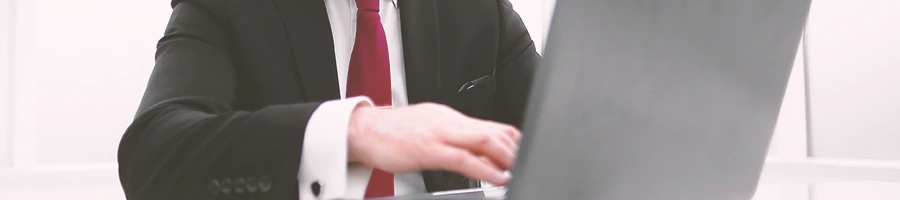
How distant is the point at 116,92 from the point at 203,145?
1.99 meters

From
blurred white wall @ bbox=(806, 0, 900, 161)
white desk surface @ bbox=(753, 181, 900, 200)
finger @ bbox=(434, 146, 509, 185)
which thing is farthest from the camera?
blurred white wall @ bbox=(806, 0, 900, 161)

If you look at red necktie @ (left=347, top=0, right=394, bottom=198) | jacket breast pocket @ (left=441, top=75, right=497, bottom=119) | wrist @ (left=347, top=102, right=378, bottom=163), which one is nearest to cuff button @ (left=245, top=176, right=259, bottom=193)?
wrist @ (left=347, top=102, right=378, bottom=163)

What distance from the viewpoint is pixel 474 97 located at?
3.78 feet

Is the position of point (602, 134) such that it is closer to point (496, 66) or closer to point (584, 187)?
point (584, 187)

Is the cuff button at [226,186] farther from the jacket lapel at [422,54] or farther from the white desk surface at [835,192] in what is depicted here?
the white desk surface at [835,192]

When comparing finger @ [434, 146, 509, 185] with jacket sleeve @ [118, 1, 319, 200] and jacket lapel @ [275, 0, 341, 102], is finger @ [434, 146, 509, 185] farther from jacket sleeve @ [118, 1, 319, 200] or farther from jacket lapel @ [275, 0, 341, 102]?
jacket lapel @ [275, 0, 341, 102]

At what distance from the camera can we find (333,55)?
1.02 m

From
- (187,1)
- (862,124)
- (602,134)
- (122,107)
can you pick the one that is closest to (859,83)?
(862,124)

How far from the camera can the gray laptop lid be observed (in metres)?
0.31

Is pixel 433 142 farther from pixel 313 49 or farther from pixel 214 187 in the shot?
pixel 313 49

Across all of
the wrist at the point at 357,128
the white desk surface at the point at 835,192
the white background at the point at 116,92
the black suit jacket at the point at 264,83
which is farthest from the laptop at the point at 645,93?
the white background at the point at 116,92

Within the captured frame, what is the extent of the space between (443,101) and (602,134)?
2.58 feet

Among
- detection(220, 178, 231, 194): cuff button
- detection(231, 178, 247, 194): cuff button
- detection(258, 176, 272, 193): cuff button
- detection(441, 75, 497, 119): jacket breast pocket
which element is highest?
detection(258, 176, 272, 193): cuff button

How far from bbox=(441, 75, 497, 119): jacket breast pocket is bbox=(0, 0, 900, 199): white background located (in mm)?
1562
